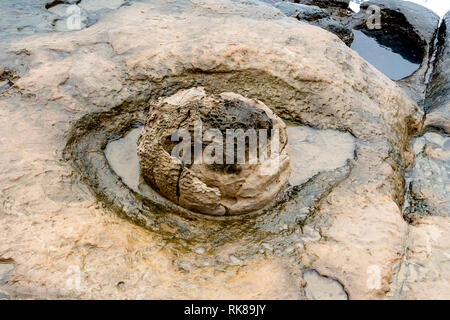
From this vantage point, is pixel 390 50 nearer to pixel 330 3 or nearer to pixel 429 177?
pixel 330 3

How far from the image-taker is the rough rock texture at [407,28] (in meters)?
5.06

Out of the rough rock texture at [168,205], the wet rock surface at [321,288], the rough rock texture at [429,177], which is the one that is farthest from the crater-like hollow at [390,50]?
the wet rock surface at [321,288]

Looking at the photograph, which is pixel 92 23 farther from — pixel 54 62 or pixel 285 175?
pixel 285 175

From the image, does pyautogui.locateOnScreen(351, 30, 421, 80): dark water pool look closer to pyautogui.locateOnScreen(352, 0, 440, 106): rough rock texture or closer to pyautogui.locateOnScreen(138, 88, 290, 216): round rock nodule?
pyautogui.locateOnScreen(352, 0, 440, 106): rough rock texture

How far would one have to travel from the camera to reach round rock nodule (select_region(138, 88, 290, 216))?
8.01 feet

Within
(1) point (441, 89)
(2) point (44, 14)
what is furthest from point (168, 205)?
(1) point (441, 89)

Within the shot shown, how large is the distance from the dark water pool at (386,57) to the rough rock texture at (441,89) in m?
0.27

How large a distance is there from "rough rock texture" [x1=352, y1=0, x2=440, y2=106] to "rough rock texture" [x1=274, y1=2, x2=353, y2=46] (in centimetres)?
45

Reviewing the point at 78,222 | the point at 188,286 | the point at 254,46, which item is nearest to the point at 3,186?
the point at 78,222

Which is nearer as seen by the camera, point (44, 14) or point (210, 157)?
point (210, 157)

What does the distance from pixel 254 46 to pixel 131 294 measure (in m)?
2.10

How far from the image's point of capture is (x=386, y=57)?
5.14 m

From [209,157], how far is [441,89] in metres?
2.87

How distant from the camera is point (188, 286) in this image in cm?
214
